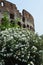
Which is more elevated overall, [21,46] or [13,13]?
[21,46]

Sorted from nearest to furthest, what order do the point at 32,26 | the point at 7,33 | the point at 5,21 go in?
the point at 7,33
the point at 5,21
the point at 32,26

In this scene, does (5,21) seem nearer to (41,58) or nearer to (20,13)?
(41,58)

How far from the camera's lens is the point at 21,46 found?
333 inches

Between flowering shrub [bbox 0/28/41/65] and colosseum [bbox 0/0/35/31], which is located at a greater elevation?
flowering shrub [bbox 0/28/41/65]

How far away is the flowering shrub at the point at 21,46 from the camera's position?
327 inches

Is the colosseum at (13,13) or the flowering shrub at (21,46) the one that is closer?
the flowering shrub at (21,46)

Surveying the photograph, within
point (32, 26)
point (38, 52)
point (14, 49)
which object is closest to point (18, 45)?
point (14, 49)

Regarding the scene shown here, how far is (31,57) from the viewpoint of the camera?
8523 mm

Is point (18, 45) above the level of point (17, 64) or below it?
above

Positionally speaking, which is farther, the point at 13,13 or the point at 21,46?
the point at 13,13

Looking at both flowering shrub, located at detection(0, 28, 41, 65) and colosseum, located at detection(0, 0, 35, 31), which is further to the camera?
colosseum, located at detection(0, 0, 35, 31)

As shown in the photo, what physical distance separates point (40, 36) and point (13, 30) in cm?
98

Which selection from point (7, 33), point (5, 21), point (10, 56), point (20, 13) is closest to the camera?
point (10, 56)

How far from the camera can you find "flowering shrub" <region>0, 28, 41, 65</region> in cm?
831
